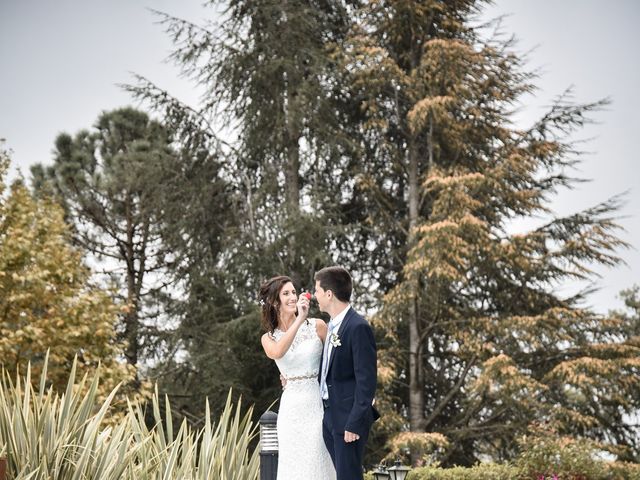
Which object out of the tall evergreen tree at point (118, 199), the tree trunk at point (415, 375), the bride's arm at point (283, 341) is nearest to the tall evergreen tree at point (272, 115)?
the tree trunk at point (415, 375)

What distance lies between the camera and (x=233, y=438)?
7.16 metres

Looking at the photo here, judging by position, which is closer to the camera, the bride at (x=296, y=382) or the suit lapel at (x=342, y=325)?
the suit lapel at (x=342, y=325)

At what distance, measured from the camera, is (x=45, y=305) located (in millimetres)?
15516

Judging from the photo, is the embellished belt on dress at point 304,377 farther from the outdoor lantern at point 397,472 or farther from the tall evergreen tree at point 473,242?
the tall evergreen tree at point 473,242

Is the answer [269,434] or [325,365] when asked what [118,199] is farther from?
[325,365]

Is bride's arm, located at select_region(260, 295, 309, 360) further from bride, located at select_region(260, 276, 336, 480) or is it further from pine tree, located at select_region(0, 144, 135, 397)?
pine tree, located at select_region(0, 144, 135, 397)

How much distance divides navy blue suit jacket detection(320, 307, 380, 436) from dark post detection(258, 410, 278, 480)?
112 centimetres

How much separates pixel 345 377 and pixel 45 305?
36.3 feet

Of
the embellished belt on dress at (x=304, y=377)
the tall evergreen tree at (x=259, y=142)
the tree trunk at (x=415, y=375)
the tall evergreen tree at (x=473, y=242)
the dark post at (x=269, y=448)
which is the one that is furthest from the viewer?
the tall evergreen tree at (x=259, y=142)

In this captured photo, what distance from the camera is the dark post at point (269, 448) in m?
6.44

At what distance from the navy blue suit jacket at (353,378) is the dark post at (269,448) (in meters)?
1.12

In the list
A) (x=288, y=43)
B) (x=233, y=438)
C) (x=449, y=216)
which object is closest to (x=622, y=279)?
(x=449, y=216)

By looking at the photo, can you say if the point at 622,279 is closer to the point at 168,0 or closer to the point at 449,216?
the point at 449,216

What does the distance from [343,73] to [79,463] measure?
1408 cm
